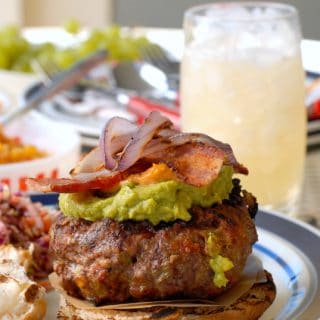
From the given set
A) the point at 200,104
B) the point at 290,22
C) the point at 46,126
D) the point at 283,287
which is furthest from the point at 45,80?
the point at 283,287

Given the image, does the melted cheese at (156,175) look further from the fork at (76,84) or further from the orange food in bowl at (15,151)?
the fork at (76,84)

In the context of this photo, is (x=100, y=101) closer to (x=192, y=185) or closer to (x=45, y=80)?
(x=45, y=80)

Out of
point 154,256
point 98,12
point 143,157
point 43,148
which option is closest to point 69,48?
point 43,148

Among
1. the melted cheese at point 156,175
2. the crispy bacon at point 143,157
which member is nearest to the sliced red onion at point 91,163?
the crispy bacon at point 143,157

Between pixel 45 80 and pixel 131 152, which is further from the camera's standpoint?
pixel 45 80

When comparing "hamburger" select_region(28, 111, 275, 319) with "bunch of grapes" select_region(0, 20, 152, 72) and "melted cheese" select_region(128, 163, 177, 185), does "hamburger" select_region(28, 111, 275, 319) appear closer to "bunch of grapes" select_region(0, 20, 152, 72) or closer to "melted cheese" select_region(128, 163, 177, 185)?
"melted cheese" select_region(128, 163, 177, 185)
